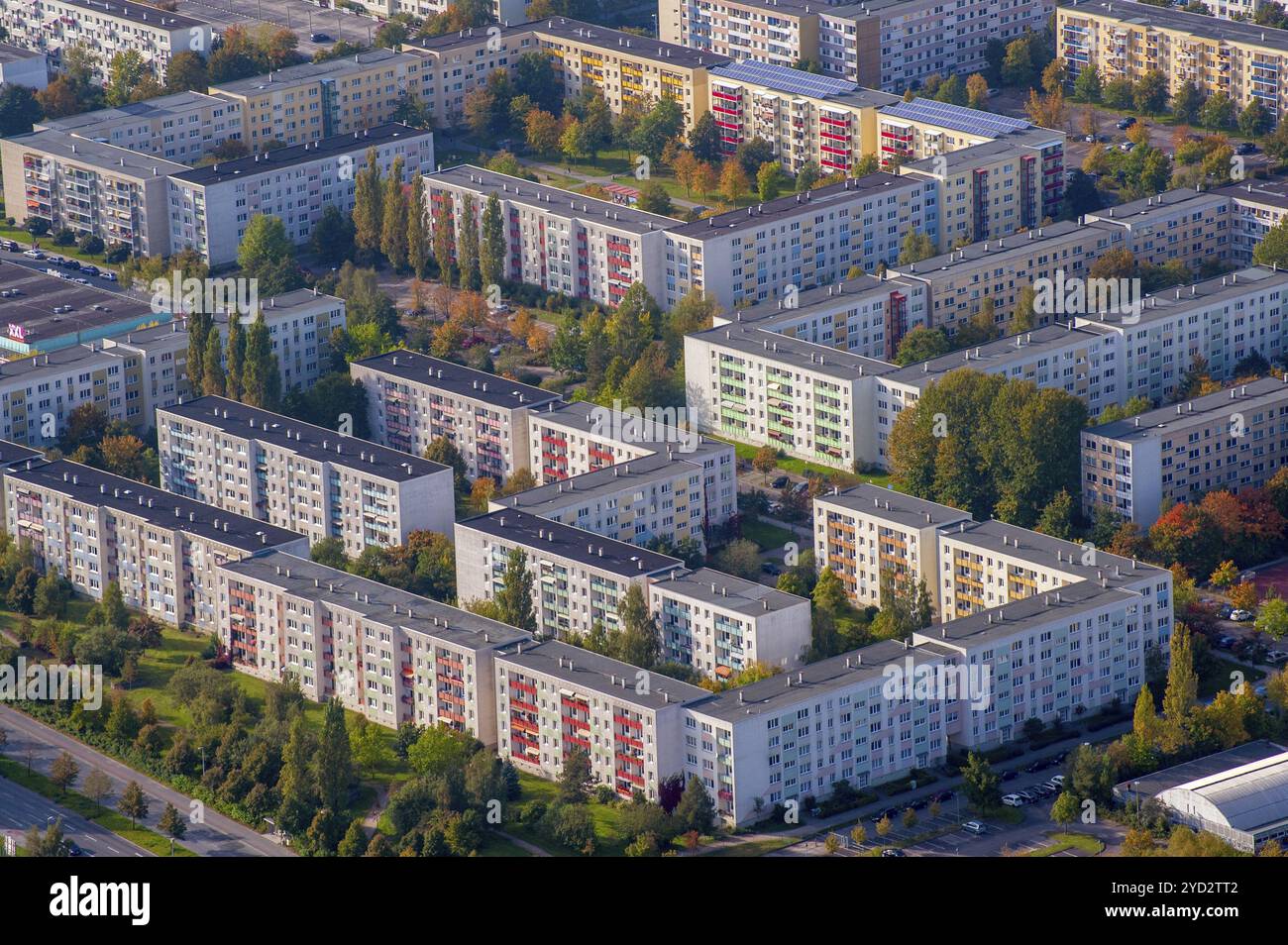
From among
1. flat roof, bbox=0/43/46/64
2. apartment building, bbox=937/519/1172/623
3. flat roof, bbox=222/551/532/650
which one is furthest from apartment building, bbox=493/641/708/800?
flat roof, bbox=0/43/46/64

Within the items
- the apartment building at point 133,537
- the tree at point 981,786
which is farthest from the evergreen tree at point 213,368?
the tree at point 981,786

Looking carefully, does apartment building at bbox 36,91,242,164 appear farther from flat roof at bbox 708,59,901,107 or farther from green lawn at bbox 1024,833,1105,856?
green lawn at bbox 1024,833,1105,856

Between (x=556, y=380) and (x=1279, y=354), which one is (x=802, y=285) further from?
(x=1279, y=354)

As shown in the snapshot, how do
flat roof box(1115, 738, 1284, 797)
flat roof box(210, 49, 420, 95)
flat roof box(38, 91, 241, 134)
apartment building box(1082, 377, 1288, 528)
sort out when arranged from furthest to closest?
1. flat roof box(210, 49, 420, 95)
2. flat roof box(38, 91, 241, 134)
3. apartment building box(1082, 377, 1288, 528)
4. flat roof box(1115, 738, 1284, 797)

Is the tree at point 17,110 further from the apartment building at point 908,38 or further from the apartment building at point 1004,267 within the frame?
the apartment building at point 1004,267

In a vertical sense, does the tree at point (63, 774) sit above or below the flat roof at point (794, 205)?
below
